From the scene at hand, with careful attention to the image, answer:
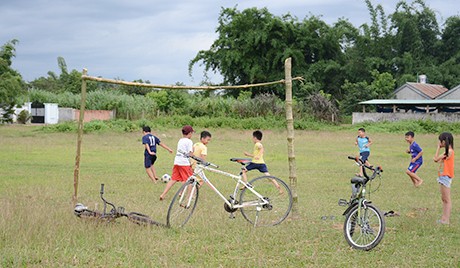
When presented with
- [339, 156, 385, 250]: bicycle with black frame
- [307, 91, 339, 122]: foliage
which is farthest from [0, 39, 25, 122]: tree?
[339, 156, 385, 250]: bicycle with black frame

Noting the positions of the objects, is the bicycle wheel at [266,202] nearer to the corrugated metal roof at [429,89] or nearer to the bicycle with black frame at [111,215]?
the bicycle with black frame at [111,215]

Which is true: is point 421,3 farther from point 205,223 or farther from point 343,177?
point 205,223

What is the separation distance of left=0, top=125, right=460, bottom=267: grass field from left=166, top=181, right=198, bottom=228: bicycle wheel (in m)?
0.18

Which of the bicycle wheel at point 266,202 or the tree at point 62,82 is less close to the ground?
the tree at point 62,82

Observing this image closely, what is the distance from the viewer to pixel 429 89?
188 ft

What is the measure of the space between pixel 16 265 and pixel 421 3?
66298 mm

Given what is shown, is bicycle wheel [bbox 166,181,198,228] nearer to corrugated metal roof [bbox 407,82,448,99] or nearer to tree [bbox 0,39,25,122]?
tree [bbox 0,39,25,122]

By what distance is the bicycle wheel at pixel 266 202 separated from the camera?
29.9 ft

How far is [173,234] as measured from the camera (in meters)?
8.11

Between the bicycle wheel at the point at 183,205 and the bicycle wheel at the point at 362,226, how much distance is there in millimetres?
2392

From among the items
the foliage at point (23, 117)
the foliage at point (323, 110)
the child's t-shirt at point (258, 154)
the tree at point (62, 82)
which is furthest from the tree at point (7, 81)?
the child's t-shirt at point (258, 154)

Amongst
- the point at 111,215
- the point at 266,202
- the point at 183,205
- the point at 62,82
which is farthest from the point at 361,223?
the point at 62,82

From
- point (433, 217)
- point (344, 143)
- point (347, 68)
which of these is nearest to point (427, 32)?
point (347, 68)

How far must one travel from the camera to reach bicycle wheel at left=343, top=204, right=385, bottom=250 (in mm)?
7410
